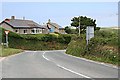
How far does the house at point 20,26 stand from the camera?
296 ft

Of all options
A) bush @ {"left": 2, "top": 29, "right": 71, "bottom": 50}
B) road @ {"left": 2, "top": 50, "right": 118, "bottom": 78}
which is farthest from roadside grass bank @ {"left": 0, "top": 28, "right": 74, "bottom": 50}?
road @ {"left": 2, "top": 50, "right": 118, "bottom": 78}

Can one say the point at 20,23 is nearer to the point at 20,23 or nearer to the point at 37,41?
the point at 20,23

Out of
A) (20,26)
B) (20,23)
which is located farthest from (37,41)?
(20,23)

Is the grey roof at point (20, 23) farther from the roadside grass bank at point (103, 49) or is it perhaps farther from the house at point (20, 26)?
the roadside grass bank at point (103, 49)

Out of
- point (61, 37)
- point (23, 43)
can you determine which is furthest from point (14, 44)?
point (61, 37)

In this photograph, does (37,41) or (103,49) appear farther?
(37,41)

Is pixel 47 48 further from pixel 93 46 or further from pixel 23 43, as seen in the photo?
pixel 93 46

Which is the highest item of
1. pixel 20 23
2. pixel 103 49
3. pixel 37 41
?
pixel 20 23

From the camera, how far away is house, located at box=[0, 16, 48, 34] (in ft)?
296

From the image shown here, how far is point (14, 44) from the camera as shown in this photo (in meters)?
72.2

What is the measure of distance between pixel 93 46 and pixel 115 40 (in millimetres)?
5236

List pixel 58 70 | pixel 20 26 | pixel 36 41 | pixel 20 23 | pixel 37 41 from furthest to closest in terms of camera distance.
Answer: pixel 20 23
pixel 20 26
pixel 37 41
pixel 36 41
pixel 58 70

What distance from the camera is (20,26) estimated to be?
92.2m

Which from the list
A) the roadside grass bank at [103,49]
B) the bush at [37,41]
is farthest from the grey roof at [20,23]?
the roadside grass bank at [103,49]
